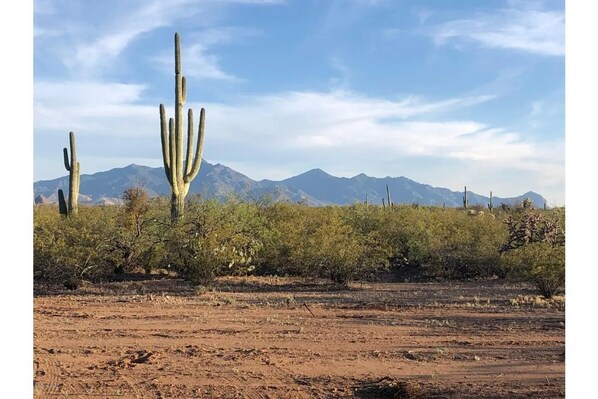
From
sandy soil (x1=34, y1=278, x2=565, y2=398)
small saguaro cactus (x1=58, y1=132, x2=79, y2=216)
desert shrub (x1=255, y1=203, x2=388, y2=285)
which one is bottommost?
sandy soil (x1=34, y1=278, x2=565, y2=398)

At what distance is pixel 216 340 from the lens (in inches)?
372

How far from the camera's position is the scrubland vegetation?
53.2ft

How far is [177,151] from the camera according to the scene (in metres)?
19.2

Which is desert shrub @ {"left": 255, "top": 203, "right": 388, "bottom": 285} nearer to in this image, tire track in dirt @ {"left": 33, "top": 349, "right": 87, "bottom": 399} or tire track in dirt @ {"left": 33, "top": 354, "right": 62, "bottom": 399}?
tire track in dirt @ {"left": 33, "top": 354, "right": 62, "bottom": 399}

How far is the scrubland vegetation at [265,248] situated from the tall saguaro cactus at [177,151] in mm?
563

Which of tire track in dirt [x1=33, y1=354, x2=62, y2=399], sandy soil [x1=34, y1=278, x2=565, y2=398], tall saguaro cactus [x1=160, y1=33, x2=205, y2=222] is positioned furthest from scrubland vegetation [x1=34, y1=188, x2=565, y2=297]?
tire track in dirt [x1=33, y1=354, x2=62, y2=399]

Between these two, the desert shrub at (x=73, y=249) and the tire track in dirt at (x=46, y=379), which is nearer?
the tire track in dirt at (x=46, y=379)

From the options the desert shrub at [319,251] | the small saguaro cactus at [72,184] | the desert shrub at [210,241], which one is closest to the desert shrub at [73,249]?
the desert shrub at [210,241]

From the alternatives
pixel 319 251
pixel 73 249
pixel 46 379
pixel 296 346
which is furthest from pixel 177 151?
pixel 46 379

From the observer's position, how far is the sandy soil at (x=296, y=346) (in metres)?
6.90

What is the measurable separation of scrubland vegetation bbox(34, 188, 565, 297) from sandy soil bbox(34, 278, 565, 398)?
5.11 feet

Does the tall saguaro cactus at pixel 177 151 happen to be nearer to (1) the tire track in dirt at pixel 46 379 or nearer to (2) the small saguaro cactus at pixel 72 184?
(2) the small saguaro cactus at pixel 72 184
